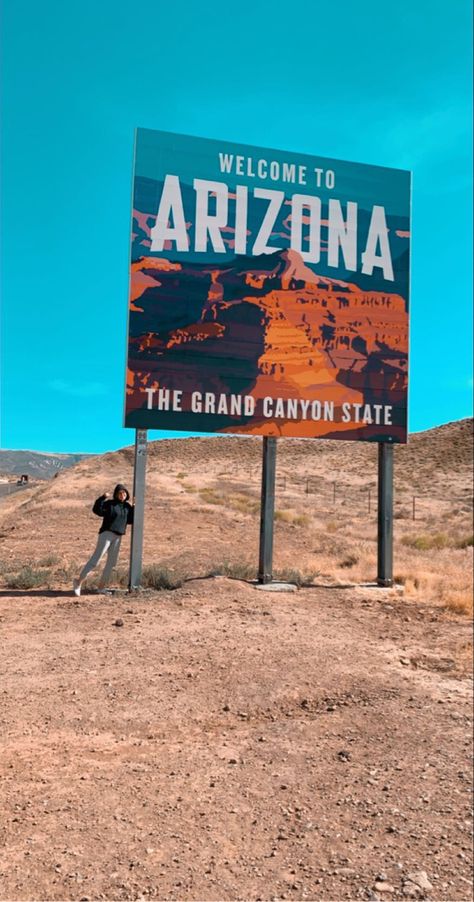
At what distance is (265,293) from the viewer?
1124 cm

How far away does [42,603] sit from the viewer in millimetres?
7730

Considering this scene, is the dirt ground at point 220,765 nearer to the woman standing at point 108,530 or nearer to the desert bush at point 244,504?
the woman standing at point 108,530

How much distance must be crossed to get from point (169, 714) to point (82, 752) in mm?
1197

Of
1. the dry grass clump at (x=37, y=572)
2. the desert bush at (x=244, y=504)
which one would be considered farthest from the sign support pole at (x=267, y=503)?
the desert bush at (x=244, y=504)

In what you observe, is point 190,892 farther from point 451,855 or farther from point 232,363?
point 232,363

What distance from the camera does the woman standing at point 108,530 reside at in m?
8.03

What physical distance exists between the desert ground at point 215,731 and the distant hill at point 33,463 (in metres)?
0.48

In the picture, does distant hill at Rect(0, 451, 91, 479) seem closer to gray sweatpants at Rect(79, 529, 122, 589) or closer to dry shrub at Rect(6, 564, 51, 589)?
dry shrub at Rect(6, 564, 51, 589)

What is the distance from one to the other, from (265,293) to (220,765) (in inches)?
330

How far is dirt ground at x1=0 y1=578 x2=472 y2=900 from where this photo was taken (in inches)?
133

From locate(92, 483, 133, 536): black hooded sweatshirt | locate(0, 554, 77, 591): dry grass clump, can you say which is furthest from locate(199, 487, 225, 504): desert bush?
locate(0, 554, 77, 591): dry grass clump

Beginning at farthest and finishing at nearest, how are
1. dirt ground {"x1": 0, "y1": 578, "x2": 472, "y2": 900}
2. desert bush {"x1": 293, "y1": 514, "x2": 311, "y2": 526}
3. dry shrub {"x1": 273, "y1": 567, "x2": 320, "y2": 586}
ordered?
desert bush {"x1": 293, "y1": 514, "x2": 311, "y2": 526}
dry shrub {"x1": 273, "y1": 567, "x2": 320, "y2": 586}
dirt ground {"x1": 0, "y1": 578, "x2": 472, "y2": 900}

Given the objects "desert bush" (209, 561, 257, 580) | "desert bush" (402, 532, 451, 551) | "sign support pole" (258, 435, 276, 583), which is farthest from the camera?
"desert bush" (402, 532, 451, 551)

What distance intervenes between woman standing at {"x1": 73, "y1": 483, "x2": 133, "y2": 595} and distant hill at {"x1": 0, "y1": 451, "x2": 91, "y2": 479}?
3.16 meters
